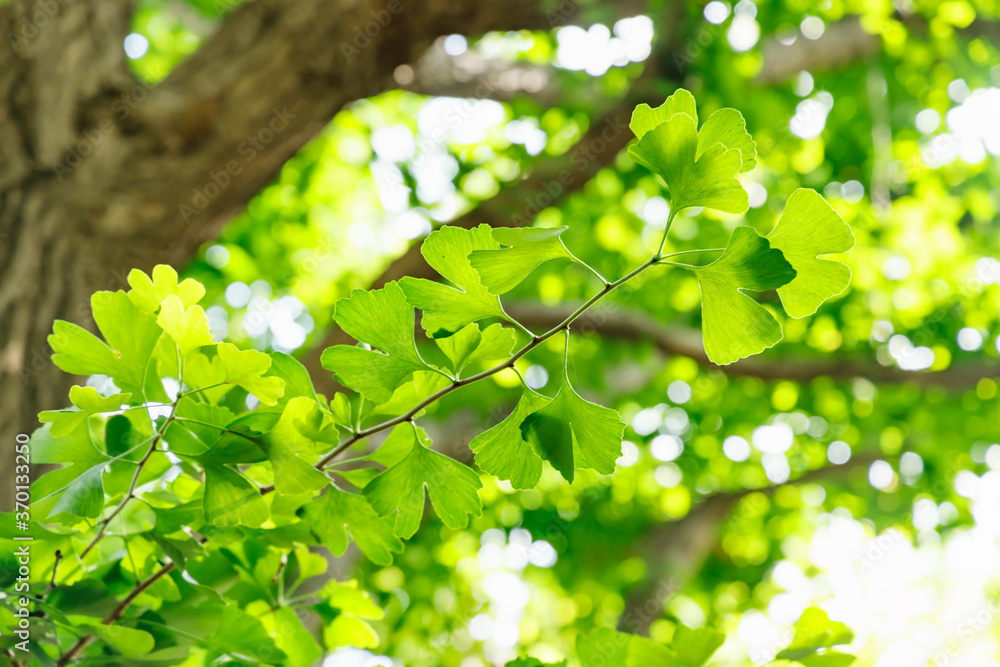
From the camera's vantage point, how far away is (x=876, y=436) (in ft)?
12.8

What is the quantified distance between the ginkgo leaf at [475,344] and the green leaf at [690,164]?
0.45ft

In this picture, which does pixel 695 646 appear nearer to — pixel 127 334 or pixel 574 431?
pixel 574 431

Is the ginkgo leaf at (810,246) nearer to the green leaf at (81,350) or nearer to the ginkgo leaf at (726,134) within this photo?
the ginkgo leaf at (726,134)

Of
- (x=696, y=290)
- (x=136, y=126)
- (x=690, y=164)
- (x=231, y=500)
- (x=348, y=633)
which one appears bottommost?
(x=696, y=290)

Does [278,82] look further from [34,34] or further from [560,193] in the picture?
[560,193]

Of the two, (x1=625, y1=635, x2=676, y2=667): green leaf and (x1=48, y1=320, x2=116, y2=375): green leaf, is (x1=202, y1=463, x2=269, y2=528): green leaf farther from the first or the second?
(x1=625, y1=635, x2=676, y2=667): green leaf

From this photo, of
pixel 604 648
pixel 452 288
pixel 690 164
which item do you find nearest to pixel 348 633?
pixel 604 648

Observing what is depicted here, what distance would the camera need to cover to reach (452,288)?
1.41 feet

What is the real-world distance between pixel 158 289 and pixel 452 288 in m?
0.20

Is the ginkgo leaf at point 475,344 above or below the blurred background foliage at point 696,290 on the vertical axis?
above

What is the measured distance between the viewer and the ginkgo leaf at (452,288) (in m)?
0.42

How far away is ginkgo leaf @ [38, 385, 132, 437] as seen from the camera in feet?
1.36

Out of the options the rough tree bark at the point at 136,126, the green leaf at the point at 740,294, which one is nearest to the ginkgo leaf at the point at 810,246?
the green leaf at the point at 740,294

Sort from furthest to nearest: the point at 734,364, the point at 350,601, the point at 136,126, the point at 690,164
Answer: the point at 734,364, the point at 136,126, the point at 350,601, the point at 690,164
